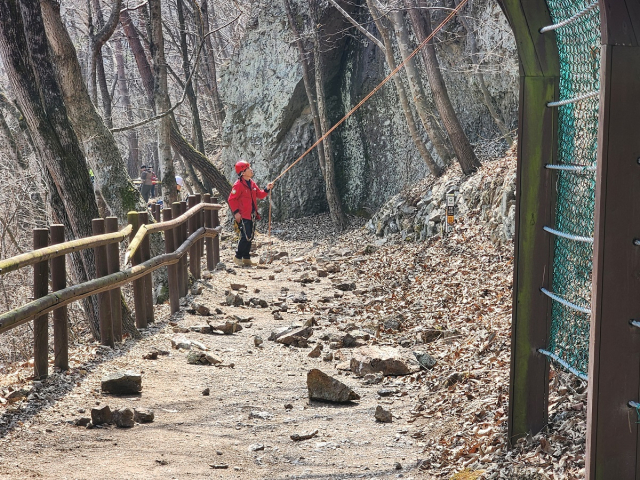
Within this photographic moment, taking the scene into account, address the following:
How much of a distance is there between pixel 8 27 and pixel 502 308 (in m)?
5.71

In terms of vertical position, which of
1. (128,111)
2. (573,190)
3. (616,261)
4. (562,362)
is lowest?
(562,362)

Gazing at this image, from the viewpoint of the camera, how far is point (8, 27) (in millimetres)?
6965

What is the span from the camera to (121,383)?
5.66 metres

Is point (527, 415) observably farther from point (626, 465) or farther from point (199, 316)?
point (199, 316)

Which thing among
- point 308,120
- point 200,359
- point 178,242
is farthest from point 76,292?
point 308,120

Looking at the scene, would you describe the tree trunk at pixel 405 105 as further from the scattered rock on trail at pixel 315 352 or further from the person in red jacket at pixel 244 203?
the scattered rock on trail at pixel 315 352

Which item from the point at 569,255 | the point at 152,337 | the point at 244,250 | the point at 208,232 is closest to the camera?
the point at 569,255

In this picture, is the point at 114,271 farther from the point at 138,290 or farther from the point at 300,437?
the point at 300,437

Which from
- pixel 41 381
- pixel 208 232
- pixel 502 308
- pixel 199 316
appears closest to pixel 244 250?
pixel 208 232

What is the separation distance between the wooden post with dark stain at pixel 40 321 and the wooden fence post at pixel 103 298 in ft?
2.85

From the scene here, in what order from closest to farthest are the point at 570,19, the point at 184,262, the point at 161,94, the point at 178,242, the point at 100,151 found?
the point at 570,19, the point at 184,262, the point at 178,242, the point at 100,151, the point at 161,94

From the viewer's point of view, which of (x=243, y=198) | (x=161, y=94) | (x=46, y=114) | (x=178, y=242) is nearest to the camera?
(x=46, y=114)

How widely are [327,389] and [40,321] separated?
2.28 metres

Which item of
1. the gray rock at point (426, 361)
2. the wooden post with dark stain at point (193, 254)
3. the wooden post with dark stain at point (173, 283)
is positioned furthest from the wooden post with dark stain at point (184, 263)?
the gray rock at point (426, 361)
